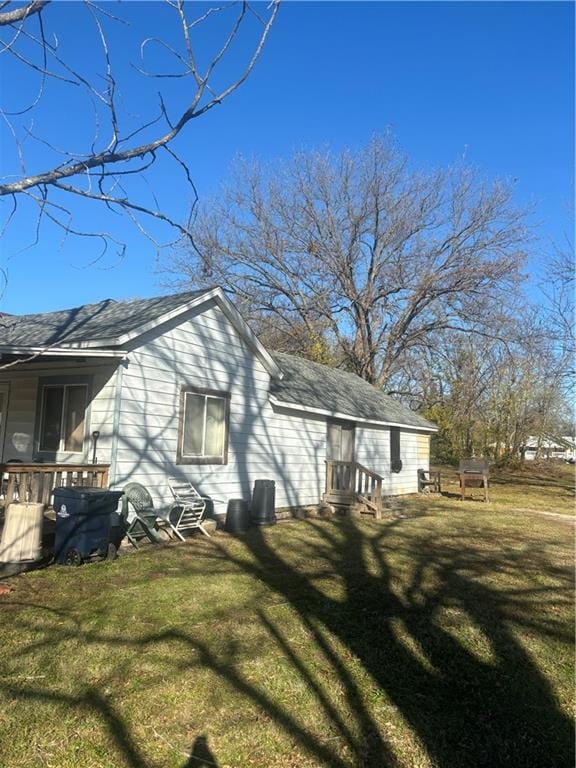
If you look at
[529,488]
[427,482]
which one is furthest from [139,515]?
[529,488]

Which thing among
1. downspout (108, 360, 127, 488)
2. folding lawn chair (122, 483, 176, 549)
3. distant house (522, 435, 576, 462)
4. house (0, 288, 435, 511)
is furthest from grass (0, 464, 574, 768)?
distant house (522, 435, 576, 462)

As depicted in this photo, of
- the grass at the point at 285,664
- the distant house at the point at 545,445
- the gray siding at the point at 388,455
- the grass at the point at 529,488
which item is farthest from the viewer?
the distant house at the point at 545,445

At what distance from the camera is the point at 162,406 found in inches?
386

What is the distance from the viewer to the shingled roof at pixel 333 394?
1386 centimetres

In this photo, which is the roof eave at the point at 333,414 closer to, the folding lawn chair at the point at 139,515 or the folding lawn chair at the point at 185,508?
the folding lawn chair at the point at 185,508

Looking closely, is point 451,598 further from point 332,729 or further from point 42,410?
point 42,410

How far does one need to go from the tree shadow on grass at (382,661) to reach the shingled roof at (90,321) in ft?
13.8

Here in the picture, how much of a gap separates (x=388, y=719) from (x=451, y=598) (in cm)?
310

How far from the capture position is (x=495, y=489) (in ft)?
76.9

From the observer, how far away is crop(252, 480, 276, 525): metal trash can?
11.4 metres

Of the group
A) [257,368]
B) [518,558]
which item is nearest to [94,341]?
[257,368]

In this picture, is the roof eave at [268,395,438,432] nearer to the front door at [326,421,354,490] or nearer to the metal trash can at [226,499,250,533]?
the front door at [326,421,354,490]

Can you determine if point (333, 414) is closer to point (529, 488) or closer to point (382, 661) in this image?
point (382, 661)

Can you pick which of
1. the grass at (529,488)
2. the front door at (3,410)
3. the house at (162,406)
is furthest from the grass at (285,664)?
the grass at (529,488)
